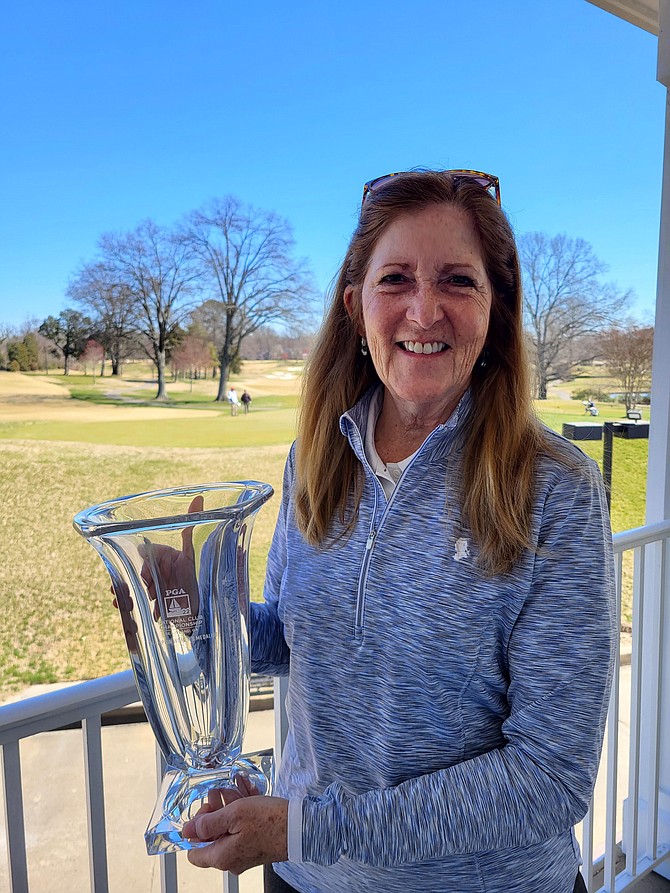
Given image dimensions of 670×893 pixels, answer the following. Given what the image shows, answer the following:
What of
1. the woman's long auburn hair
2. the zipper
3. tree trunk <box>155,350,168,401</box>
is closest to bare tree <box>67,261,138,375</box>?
tree trunk <box>155,350,168,401</box>

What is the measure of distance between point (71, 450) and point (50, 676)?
2.84 m

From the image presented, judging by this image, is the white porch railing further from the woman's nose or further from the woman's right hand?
the woman's nose

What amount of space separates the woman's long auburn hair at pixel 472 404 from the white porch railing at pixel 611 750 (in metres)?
0.31

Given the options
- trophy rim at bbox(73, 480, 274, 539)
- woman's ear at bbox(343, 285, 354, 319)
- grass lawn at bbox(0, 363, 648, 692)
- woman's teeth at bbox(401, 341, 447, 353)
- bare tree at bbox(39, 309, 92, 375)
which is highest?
bare tree at bbox(39, 309, 92, 375)

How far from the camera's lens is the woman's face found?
71 cm

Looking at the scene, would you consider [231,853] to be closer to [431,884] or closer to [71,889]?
[431,884]

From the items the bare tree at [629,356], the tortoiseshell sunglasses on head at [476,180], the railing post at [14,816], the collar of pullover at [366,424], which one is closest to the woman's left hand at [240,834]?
the railing post at [14,816]

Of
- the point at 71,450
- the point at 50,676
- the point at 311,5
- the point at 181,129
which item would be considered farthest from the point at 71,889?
the point at 311,5

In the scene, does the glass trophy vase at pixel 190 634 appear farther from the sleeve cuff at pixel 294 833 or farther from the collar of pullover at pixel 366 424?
the collar of pullover at pixel 366 424

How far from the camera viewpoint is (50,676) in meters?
7.67

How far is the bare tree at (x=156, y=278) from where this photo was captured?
7.25 metres

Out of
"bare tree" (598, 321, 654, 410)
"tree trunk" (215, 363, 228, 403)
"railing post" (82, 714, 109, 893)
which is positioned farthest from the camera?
"tree trunk" (215, 363, 228, 403)

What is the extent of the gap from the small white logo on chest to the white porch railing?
0.30 meters

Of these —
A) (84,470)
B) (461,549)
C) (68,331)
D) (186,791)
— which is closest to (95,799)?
(186,791)
